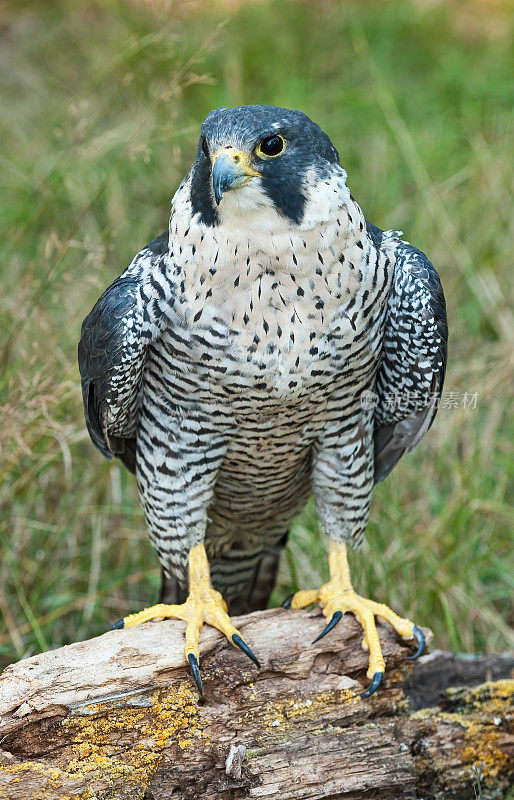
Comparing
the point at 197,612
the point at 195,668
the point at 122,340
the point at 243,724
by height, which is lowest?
the point at 243,724

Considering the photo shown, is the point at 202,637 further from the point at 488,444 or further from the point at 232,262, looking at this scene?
the point at 488,444

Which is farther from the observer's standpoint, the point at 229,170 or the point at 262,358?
the point at 262,358

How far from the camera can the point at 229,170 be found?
2.94 metres

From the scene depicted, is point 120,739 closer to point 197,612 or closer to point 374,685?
point 197,612

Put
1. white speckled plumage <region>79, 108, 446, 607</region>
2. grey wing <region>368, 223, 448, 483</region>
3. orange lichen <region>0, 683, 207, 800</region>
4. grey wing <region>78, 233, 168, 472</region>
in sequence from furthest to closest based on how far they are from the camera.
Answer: grey wing <region>368, 223, 448, 483</region>, grey wing <region>78, 233, 168, 472</region>, white speckled plumage <region>79, 108, 446, 607</region>, orange lichen <region>0, 683, 207, 800</region>

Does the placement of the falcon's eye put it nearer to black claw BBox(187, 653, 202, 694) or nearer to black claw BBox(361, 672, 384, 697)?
black claw BBox(187, 653, 202, 694)

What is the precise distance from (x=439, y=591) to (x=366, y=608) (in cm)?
A: 78

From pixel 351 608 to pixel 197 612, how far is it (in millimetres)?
631

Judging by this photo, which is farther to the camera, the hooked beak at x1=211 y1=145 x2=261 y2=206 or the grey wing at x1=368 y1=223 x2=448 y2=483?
the grey wing at x1=368 y1=223 x2=448 y2=483

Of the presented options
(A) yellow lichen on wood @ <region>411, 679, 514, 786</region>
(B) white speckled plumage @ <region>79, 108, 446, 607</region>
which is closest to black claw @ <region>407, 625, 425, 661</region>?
(A) yellow lichen on wood @ <region>411, 679, 514, 786</region>

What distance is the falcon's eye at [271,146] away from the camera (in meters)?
3.04

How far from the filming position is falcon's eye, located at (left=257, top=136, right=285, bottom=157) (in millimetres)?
3041

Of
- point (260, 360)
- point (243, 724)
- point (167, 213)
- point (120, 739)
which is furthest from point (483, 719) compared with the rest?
point (167, 213)

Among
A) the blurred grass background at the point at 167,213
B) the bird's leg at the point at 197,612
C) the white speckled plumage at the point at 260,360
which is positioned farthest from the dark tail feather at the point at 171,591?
the blurred grass background at the point at 167,213
